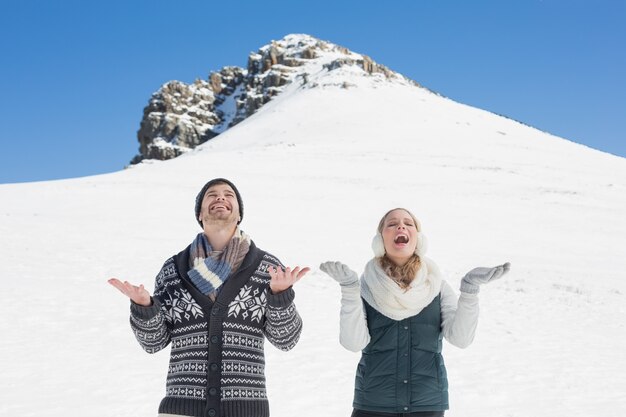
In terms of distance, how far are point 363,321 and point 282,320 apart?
547 mm

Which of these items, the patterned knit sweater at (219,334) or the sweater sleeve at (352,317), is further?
the sweater sleeve at (352,317)

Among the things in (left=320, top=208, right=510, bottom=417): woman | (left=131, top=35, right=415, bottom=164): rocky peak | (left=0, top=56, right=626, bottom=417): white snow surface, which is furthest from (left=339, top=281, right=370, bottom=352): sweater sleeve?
(left=131, top=35, right=415, bottom=164): rocky peak

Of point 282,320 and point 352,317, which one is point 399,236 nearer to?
point 352,317

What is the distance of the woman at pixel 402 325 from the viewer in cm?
352

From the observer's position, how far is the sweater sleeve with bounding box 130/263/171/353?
334 centimetres

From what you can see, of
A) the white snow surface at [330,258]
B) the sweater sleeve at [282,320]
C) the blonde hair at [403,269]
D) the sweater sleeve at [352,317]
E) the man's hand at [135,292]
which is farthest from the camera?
the white snow surface at [330,258]

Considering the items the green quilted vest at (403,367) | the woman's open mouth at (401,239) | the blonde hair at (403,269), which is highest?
the woman's open mouth at (401,239)

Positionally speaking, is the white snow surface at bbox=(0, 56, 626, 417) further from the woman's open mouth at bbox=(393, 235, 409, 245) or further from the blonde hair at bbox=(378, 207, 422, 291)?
the woman's open mouth at bbox=(393, 235, 409, 245)

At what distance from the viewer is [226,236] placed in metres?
3.63

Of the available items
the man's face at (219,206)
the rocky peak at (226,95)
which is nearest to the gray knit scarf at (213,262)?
the man's face at (219,206)

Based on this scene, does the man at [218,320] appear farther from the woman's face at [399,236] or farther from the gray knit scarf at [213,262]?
the woman's face at [399,236]

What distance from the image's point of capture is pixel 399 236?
3691 mm

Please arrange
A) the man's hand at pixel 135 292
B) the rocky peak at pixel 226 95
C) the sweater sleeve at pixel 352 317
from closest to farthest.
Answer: the man's hand at pixel 135 292 → the sweater sleeve at pixel 352 317 → the rocky peak at pixel 226 95

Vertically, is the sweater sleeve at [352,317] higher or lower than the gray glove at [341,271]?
lower
